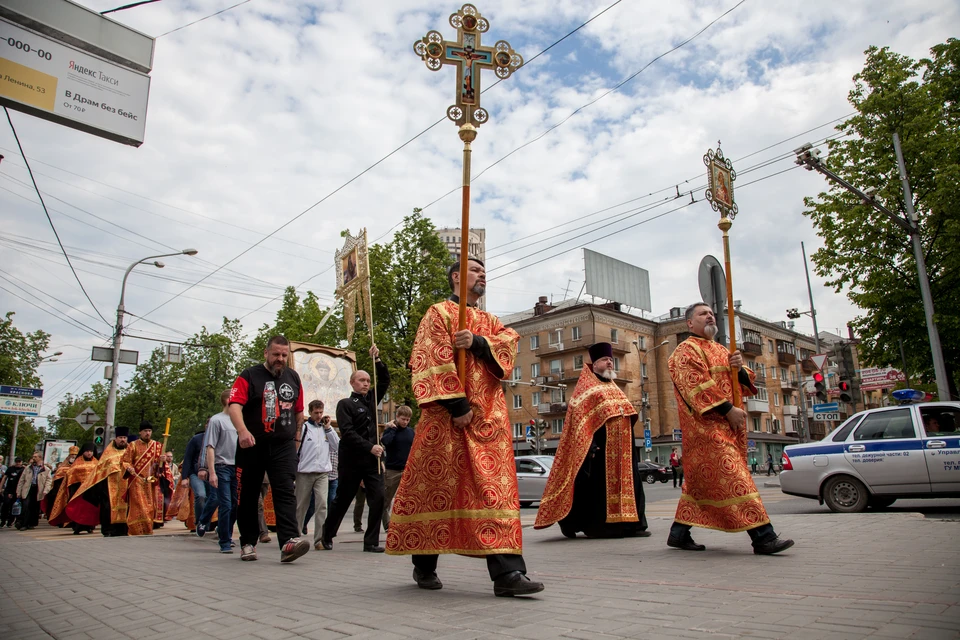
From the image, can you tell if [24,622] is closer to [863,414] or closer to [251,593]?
[251,593]

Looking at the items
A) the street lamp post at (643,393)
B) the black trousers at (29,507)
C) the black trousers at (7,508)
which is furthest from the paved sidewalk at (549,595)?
the street lamp post at (643,393)

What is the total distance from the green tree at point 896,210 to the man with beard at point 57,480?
73.1ft

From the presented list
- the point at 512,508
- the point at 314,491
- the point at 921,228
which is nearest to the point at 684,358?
the point at 512,508

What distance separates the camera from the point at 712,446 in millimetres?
6090

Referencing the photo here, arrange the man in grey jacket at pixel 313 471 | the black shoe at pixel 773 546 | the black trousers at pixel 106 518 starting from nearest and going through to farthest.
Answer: the black shoe at pixel 773 546 < the man in grey jacket at pixel 313 471 < the black trousers at pixel 106 518

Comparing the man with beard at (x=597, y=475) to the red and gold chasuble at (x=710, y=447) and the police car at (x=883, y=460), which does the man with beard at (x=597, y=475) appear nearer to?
the red and gold chasuble at (x=710, y=447)

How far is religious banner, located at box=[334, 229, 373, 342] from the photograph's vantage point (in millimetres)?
9672

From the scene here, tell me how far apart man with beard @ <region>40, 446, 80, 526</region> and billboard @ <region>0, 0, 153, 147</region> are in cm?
866

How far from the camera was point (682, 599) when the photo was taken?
142 inches

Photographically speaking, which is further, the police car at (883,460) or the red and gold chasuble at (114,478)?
the red and gold chasuble at (114,478)

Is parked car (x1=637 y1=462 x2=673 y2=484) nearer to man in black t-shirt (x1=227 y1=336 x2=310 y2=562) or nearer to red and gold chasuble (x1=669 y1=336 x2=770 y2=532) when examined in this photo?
red and gold chasuble (x1=669 y1=336 x2=770 y2=532)

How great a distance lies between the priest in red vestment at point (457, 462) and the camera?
162 inches

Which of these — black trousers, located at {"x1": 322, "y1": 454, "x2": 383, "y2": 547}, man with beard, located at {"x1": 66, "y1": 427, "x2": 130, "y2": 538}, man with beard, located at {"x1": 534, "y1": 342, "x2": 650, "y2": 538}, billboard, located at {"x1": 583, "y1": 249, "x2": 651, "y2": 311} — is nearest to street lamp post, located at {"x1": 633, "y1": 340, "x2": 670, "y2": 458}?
billboard, located at {"x1": 583, "y1": 249, "x2": 651, "y2": 311}

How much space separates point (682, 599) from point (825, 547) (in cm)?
287
